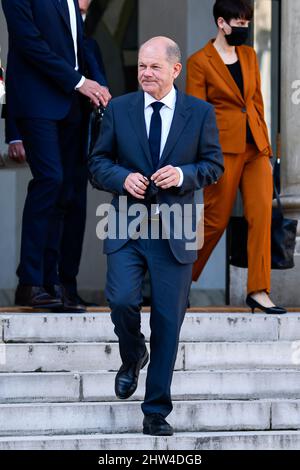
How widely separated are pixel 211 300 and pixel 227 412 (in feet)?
11.2

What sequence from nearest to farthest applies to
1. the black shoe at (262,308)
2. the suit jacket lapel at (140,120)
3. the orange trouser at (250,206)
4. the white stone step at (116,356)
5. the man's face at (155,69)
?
the man's face at (155,69), the suit jacket lapel at (140,120), the white stone step at (116,356), the black shoe at (262,308), the orange trouser at (250,206)

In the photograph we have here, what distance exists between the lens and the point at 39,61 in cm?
934

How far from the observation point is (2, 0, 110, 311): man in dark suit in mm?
9336

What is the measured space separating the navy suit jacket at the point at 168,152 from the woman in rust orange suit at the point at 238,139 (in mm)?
1964

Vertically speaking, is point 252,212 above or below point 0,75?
below

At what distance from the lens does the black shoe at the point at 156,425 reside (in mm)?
7570

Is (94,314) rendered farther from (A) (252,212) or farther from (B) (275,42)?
(B) (275,42)

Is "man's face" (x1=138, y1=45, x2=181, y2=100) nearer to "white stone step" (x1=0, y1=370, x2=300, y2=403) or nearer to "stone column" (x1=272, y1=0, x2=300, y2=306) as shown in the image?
"white stone step" (x1=0, y1=370, x2=300, y2=403)

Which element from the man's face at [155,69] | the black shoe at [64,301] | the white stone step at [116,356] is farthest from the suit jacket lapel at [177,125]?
the black shoe at [64,301]

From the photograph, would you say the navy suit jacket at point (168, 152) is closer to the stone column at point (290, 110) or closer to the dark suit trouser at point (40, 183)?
the dark suit trouser at point (40, 183)

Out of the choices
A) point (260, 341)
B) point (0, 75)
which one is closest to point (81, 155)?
point (0, 75)

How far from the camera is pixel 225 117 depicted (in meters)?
9.74

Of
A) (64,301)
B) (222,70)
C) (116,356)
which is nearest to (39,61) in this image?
(222,70)

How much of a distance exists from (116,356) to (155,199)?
1.44 metres
